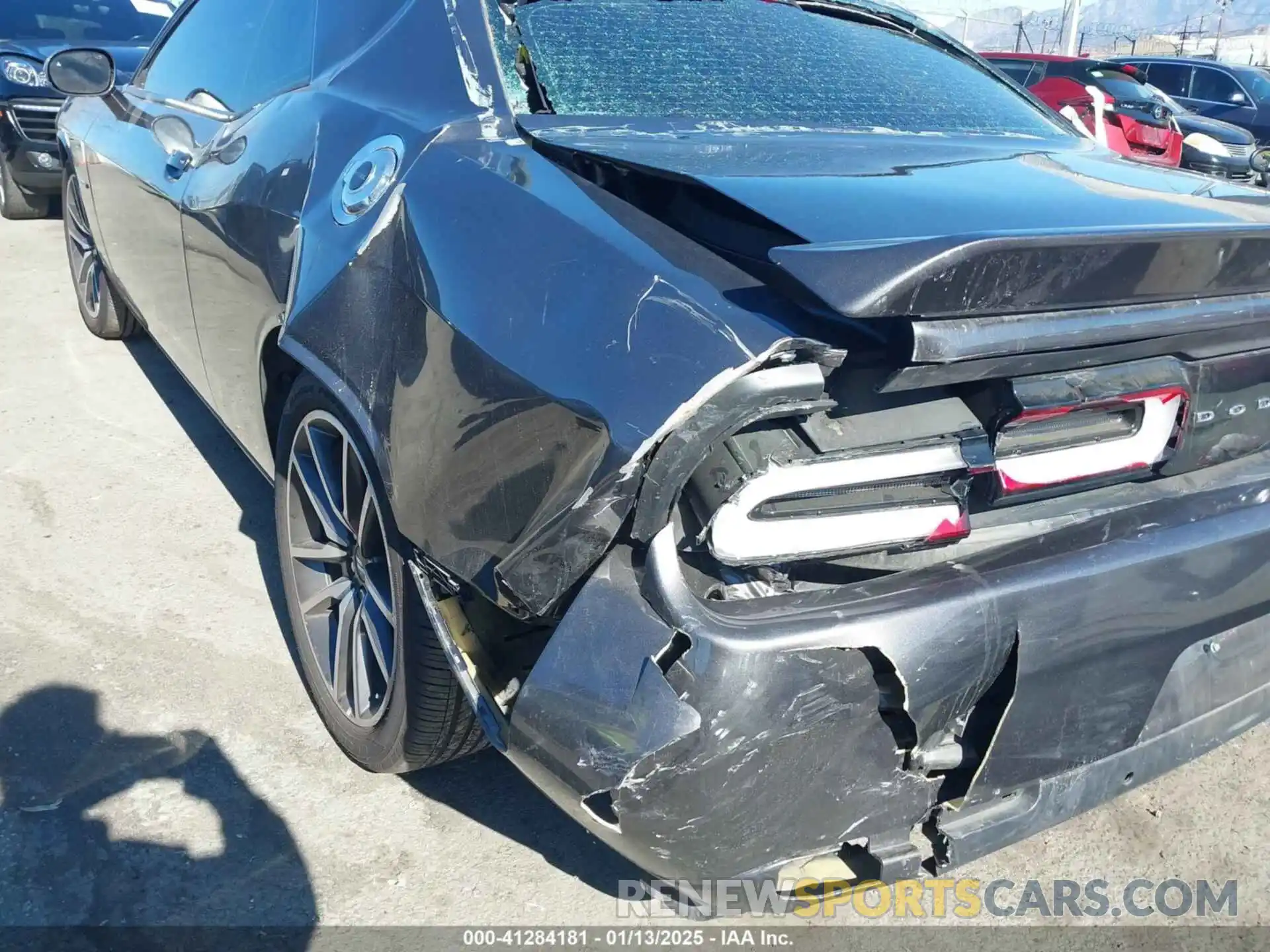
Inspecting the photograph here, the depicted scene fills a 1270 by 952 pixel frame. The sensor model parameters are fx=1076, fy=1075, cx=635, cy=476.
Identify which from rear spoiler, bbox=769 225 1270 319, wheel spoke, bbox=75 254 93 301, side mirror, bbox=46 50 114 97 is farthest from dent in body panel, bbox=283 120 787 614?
wheel spoke, bbox=75 254 93 301

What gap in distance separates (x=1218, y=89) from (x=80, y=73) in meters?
14.8

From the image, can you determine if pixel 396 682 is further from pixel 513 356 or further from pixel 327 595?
pixel 513 356

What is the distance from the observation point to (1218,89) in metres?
14.3

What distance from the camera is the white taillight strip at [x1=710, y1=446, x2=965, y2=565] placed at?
1.52 meters

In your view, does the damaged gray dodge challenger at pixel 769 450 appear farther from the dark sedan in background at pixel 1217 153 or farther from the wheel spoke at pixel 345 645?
the dark sedan in background at pixel 1217 153

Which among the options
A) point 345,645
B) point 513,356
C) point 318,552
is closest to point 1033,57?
point 318,552

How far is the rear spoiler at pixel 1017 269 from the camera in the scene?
138 centimetres

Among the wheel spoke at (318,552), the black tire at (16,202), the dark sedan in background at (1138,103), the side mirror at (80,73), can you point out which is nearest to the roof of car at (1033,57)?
the dark sedan in background at (1138,103)

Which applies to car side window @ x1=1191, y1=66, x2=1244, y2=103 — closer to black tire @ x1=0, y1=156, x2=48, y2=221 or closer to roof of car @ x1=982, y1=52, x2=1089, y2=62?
roof of car @ x1=982, y1=52, x2=1089, y2=62

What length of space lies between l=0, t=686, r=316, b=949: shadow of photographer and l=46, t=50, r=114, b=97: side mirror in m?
2.29

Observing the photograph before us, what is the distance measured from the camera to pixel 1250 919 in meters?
2.19

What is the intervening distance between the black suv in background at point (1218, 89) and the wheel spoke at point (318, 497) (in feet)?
45.5

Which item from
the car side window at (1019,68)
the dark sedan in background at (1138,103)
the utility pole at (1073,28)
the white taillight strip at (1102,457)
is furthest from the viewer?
the utility pole at (1073,28)

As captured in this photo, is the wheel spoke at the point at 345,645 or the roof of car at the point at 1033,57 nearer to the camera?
the wheel spoke at the point at 345,645
